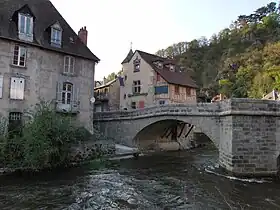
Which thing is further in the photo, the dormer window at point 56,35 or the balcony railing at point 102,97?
the balcony railing at point 102,97

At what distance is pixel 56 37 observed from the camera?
18.7m

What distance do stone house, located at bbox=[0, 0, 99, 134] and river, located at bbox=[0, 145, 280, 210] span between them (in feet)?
20.6

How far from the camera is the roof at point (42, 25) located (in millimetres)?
16656

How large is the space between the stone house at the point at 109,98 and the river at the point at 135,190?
57.8 ft

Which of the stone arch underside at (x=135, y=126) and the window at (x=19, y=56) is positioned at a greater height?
the window at (x=19, y=56)

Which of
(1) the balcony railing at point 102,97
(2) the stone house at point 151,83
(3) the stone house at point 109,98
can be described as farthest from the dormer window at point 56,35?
(1) the balcony railing at point 102,97

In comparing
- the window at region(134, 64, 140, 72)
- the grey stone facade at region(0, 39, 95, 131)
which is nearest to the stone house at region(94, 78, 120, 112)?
the window at region(134, 64, 140, 72)

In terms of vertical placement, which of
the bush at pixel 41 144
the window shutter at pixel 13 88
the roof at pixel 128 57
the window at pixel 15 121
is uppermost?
the roof at pixel 128 57

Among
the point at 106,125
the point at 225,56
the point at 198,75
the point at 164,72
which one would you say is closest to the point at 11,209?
the point at 106,125

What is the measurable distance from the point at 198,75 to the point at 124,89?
26.5 m

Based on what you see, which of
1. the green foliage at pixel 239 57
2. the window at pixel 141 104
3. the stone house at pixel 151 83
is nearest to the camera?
the stone house at pixel 151 83

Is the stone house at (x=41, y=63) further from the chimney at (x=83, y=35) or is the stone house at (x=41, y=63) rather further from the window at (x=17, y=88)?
the chimney at (x=83, y=35)

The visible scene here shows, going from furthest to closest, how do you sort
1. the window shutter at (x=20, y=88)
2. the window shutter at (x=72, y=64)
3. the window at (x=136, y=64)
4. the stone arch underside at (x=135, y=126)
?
the window at (x=136, y=64), the window shutter at (x=72, y=64), the window shutter at (x=20, y=88), the stone arch underside at (x=135, y=126)

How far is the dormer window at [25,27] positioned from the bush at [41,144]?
5.49 meters
